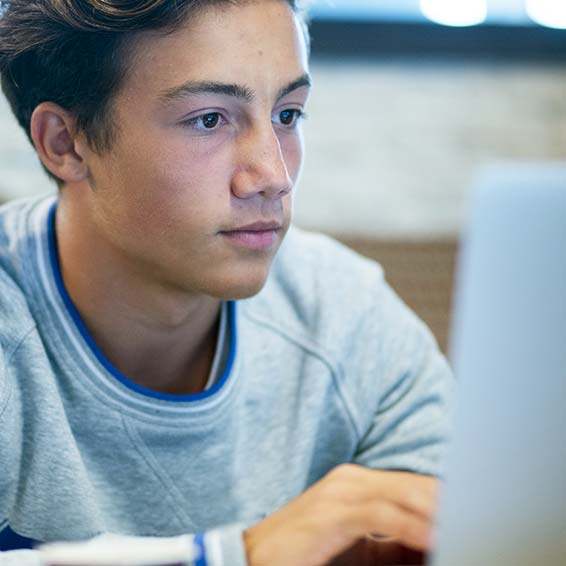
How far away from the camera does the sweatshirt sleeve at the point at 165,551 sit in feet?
2.21

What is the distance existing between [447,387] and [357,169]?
1.27m

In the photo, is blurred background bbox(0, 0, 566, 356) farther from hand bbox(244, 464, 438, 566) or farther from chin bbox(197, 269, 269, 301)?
hand bbox(244, 464, 438, 566)

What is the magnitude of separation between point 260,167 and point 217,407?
32 cm

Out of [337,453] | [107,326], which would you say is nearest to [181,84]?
[107,326]

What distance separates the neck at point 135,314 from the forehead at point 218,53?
22 cm

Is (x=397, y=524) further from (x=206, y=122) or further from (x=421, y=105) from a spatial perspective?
(x=421, y=105)

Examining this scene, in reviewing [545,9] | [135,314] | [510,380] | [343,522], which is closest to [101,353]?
[135,314]

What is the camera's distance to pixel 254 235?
3.53ft

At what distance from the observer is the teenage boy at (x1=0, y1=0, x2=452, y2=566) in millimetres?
1066

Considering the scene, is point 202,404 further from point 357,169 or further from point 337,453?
point 357,169

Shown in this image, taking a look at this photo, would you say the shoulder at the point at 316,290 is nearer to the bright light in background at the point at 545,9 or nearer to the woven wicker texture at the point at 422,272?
the woven wicker texture at the point at 422,272

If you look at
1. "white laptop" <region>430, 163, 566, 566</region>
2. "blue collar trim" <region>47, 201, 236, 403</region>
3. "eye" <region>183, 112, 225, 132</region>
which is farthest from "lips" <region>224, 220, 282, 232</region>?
"white laptop" <region>430, 163, 566, 566</region>

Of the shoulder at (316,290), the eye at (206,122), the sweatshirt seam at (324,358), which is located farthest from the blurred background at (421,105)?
the eye at (206,122)

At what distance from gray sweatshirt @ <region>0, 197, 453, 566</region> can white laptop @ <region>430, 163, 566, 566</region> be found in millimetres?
524
